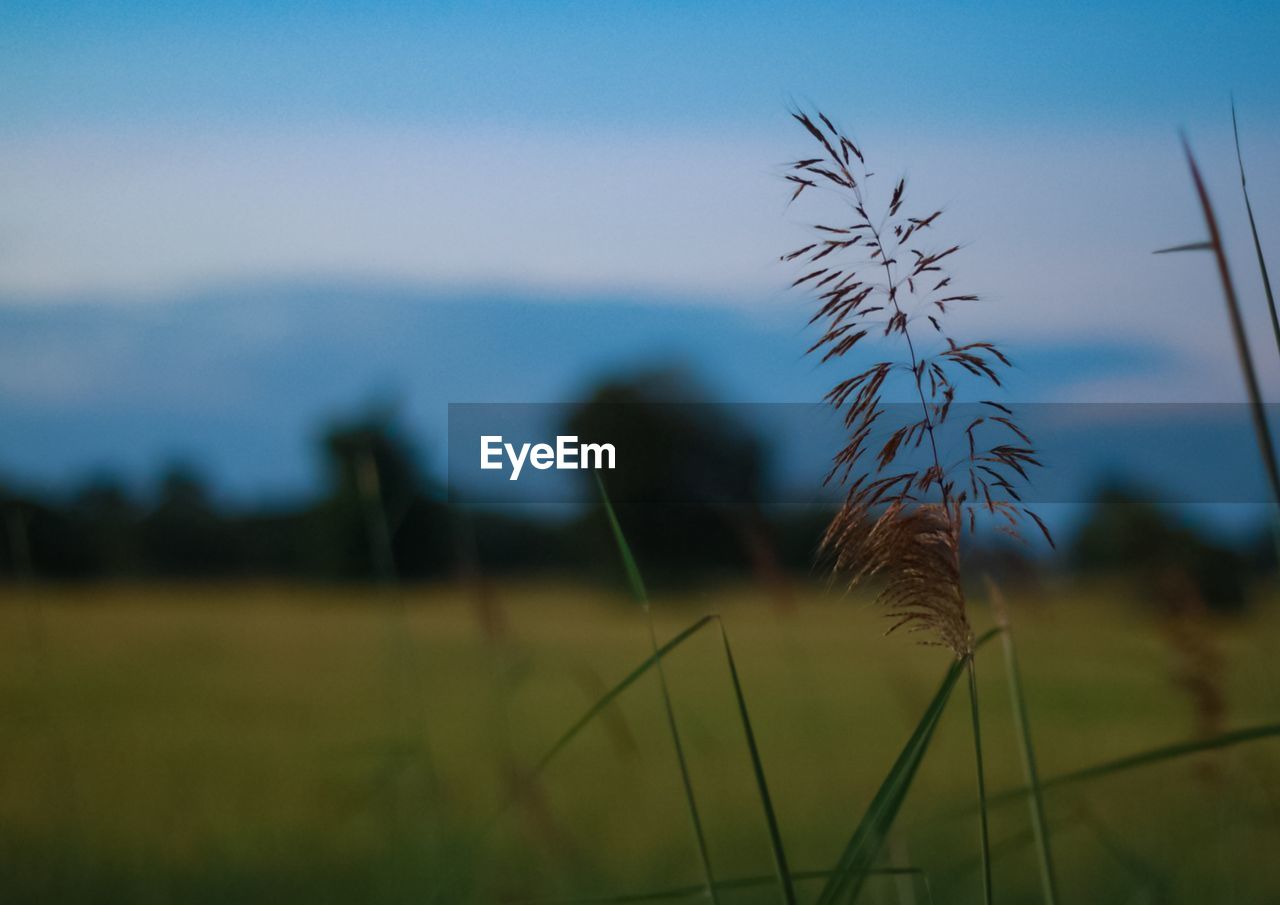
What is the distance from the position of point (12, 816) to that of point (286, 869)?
989mm

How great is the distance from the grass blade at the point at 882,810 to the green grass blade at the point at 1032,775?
0.10 metres

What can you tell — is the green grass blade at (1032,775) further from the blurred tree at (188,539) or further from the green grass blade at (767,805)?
the blurred tree at (188,539)

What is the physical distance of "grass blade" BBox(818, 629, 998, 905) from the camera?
0.96 m

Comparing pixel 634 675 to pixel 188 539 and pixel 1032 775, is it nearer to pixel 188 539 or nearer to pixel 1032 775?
pixel 1032 775

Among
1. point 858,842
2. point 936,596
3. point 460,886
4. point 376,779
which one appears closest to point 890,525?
point 936,596

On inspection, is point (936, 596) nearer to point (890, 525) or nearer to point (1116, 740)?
point (890, 525)

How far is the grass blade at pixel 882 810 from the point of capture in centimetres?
96

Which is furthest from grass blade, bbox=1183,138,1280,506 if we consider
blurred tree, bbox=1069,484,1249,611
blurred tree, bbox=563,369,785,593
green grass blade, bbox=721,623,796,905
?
blurred tree, bbox=563,369,785,593

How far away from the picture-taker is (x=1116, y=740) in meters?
9.62

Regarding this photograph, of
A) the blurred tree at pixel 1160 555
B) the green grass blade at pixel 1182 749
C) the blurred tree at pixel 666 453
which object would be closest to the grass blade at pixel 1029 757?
the green grass blade at pixel 1182 749

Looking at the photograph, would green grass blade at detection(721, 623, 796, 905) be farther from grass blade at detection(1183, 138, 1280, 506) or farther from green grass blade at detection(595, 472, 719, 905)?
grass blade at detection(1183, 138, 1280, 506)

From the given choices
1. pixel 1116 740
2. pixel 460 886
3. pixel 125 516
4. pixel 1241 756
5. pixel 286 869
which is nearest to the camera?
Answer: pixel 460 886

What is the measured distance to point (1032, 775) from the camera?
40.7 inches

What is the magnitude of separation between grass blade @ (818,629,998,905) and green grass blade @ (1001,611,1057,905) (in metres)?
0.10
